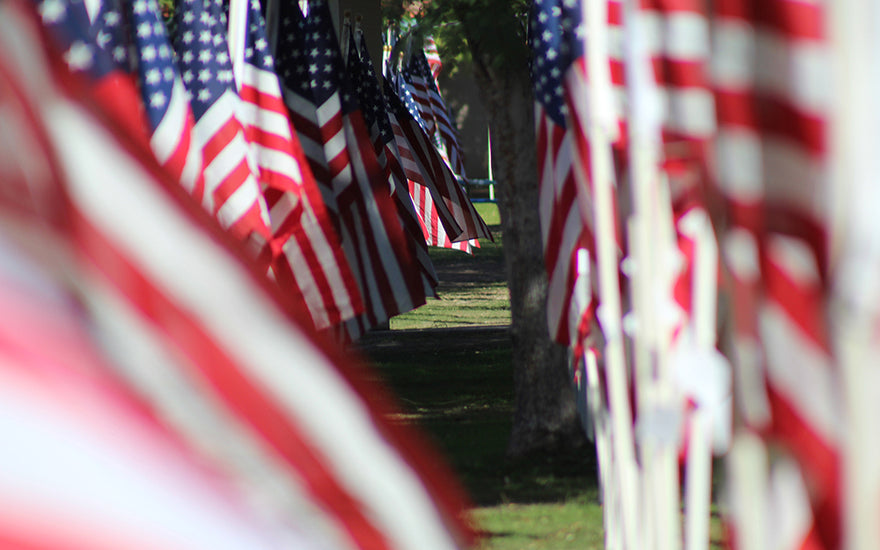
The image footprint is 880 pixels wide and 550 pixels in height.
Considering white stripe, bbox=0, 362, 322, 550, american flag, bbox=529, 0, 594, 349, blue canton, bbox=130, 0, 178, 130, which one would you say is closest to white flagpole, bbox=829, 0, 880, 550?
white stripe, bbox=0, 362, 322, 550

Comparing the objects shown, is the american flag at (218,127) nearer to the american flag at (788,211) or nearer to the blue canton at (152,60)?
the blue canton at (152,60)

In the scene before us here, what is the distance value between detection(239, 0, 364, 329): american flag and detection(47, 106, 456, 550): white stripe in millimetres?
5936

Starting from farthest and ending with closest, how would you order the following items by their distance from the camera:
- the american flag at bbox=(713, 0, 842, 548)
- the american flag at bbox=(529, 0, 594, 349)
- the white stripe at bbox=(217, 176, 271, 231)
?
the white stripe at bbox=(217, 176, 271, 231), the american flag at bbox=(529, 0, 594, 349), the american flag at bbox=(713, 0, 842, 548)

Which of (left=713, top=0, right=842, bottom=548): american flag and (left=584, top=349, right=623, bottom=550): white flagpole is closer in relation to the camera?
(left=713, top=0, right=842, bottom=548): american flag

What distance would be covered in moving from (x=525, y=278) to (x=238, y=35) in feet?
9.60

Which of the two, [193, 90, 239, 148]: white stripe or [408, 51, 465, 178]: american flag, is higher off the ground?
[193, 90, 239, 148]: white stripe

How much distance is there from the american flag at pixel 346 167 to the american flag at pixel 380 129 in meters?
2.08

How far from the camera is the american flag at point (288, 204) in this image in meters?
8.30

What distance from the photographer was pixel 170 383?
2.17 metres

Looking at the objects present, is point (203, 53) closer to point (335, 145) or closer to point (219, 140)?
point (219, 140)

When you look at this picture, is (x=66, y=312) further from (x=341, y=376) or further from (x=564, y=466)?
(x=564, y=466)

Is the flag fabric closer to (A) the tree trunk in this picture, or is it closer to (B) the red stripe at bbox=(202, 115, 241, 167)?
(B) the red stripe at bbox=(202, 115, 241, 167)

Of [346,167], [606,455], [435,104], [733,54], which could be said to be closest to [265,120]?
[346,167]

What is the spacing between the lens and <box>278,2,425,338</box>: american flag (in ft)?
29.3
